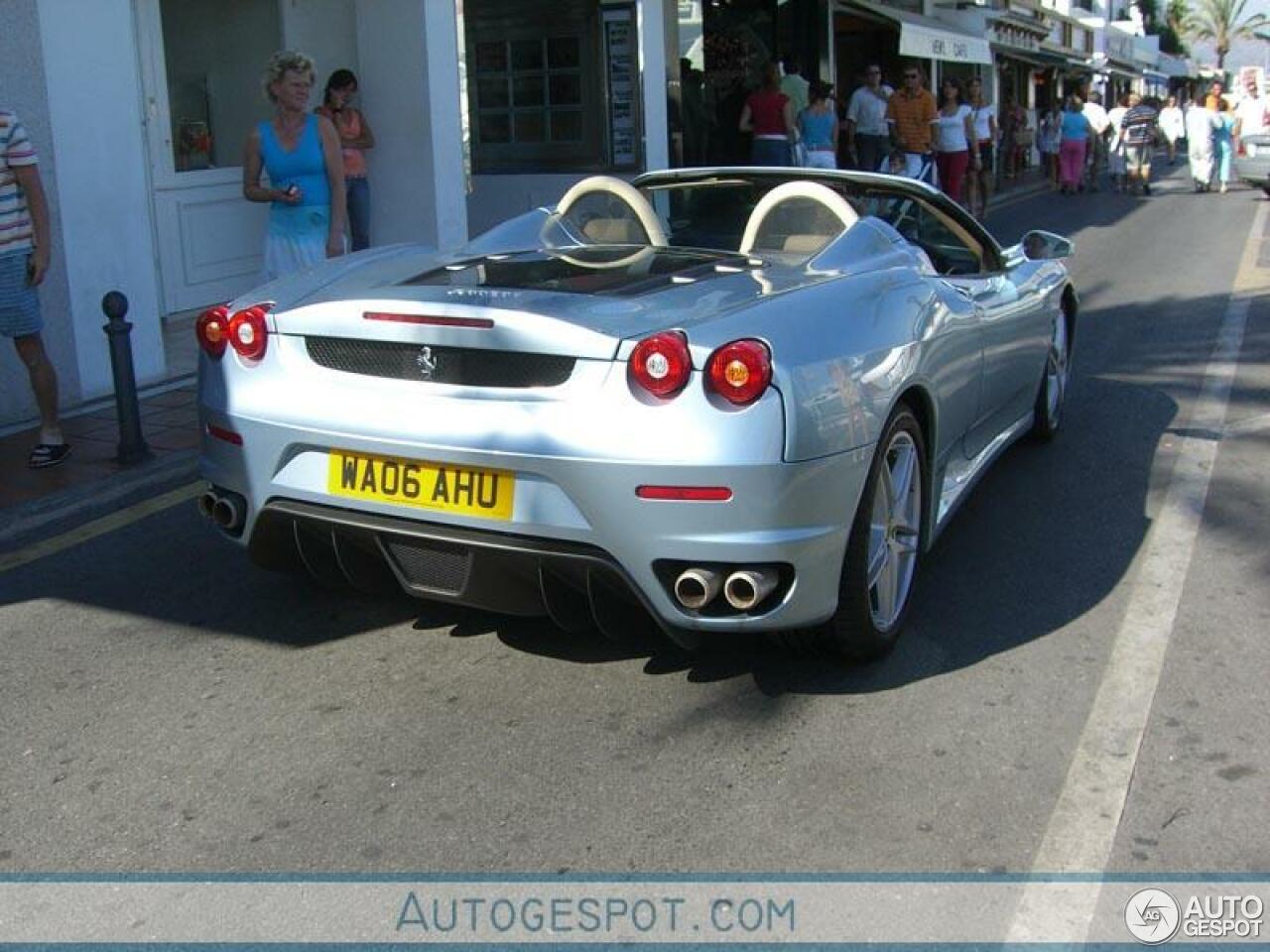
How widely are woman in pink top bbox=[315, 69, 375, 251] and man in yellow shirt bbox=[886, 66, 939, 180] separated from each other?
830cm

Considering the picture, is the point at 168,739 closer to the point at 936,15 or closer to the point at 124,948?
the point at 124,948

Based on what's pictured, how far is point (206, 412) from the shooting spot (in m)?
4.06

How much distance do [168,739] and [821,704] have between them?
1680mm

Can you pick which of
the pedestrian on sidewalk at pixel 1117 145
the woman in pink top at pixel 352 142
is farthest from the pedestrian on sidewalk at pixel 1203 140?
the woman in pink top at pixel 352 142

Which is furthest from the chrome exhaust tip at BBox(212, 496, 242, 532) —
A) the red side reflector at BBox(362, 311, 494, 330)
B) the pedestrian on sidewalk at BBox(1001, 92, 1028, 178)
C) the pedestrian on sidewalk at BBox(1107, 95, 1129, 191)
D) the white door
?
the pedestrian on sidewalk at BBox(1001, 92, 1028, 178)

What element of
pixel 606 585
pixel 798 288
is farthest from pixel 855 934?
pixel 798 288

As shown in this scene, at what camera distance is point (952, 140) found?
1827 cm

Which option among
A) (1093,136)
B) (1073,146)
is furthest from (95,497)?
(1093,136)

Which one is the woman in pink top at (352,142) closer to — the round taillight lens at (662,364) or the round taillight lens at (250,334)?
the round taillight lens at (250,334)

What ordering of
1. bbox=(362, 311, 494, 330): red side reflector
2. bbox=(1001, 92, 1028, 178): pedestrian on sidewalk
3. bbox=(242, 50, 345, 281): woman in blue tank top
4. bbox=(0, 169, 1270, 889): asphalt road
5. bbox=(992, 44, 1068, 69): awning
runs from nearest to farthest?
bbox=(0, 169, 1270, 889): asphalt road, bbox=(362, 311, 494, 330): red side reflector, bbox=(242, 50, 345, 281): woman in blue tank top, bbox=(1001, 92, 1028, 178): pedestrian on sidewalk, bbox=(992, 44, 1068, 69): awning

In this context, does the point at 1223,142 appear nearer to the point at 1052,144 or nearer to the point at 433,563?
the point at 1052,144

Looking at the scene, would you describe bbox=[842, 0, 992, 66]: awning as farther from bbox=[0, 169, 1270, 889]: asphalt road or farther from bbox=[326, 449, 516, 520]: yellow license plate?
bbox=[326, 449, 516, 520]: yellow license plate

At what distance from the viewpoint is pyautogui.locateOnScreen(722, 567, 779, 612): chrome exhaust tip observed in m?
3.46

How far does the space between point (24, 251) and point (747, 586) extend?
4.16m
